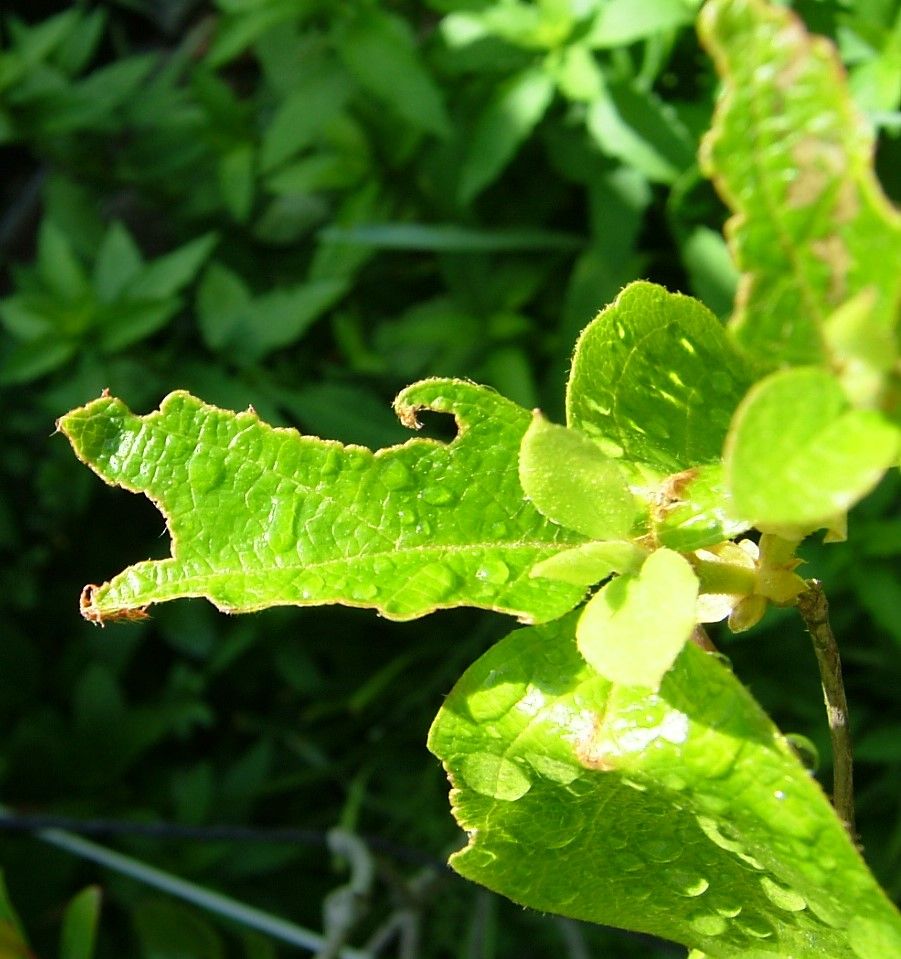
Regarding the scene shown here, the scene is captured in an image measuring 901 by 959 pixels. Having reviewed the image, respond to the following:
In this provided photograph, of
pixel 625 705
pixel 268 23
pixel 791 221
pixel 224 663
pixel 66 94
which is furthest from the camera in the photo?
pixel 66 94

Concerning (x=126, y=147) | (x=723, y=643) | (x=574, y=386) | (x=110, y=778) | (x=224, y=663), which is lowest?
(x=110, y=778)

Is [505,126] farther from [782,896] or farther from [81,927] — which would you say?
[782,896]

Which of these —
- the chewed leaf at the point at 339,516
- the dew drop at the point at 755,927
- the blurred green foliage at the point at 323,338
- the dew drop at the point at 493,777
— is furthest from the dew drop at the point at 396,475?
the blurred green foliage at the point at 323,338

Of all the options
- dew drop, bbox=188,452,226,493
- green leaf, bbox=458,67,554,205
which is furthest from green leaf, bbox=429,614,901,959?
green leaf, bbox=458,67,554,205

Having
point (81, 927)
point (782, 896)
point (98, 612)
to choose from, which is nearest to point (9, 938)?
point (81, 927)

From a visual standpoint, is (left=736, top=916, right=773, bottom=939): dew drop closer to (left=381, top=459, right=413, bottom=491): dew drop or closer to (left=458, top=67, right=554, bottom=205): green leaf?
(left=381, top=459, right=413, bottom=491): dew drop

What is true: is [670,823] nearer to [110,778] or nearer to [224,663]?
[224,663]

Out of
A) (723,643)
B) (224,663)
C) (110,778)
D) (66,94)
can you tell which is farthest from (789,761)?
(66,94)
